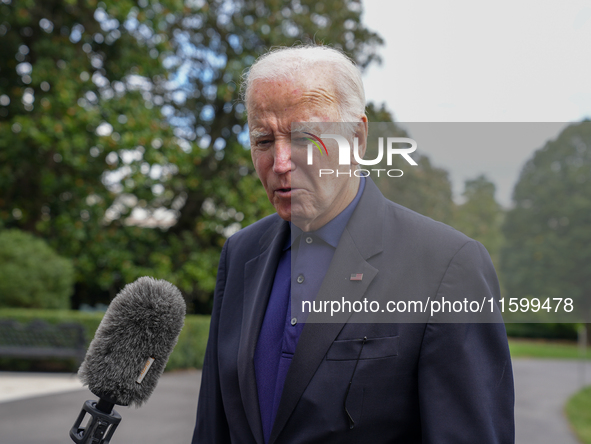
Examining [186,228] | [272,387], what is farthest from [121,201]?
[272,387]

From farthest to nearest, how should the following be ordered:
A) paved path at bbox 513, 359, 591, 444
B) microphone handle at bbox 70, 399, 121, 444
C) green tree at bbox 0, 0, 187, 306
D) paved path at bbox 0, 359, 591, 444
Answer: green tree at bbox 0, 0, 187, 306
paved path at bbox 513, 359, 591, 444
paved path at bbox 0, 359, 591, 444
microphone handle at bbox 70, 399, 121, 444

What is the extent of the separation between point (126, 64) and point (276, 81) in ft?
39.8

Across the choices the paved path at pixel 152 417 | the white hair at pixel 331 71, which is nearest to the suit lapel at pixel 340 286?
the white hair at pixel 331 71

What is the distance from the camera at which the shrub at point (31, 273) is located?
12.1 metres

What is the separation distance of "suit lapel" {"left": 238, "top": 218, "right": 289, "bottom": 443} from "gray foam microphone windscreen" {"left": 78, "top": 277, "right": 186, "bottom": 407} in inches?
8.8

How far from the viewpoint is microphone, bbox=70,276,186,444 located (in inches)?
62.9

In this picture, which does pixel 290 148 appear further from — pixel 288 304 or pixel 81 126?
pixel 81 126

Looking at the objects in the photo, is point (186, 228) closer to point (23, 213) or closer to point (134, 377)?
point (23, 213)

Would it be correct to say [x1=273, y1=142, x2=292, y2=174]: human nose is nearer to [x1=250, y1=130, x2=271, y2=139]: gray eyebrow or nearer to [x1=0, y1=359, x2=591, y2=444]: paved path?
[x1=250, y1=130, x2=271, y2=139]: gray eyebrow

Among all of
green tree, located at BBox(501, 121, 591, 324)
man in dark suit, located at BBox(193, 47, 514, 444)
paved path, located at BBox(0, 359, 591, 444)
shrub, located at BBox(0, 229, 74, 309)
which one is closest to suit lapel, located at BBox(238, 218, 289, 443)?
man in dark suit, located at BBox(193, 47, 514, 444)

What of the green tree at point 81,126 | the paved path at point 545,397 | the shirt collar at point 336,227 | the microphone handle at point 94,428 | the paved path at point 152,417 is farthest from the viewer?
the green tree at point 81,126

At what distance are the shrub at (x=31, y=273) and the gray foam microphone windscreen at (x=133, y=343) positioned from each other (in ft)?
37.4

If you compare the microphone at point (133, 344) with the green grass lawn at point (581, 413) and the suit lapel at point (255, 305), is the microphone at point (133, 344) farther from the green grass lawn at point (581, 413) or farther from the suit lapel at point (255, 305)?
the green grass lawn at point (581, 413)

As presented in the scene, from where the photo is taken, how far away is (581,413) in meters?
11.7
